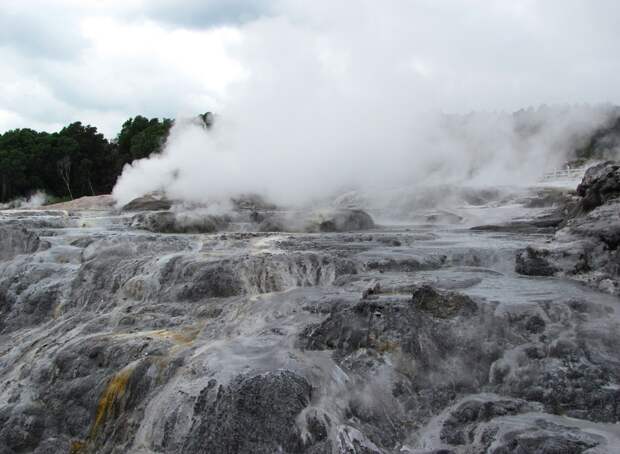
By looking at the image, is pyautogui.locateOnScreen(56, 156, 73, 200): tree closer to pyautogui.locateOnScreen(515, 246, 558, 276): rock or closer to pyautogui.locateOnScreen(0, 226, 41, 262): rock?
pyautogui.locateOnScreen(0, 226, 41, 262): rock

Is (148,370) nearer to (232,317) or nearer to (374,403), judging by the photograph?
(232,317)

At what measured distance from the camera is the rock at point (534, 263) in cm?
654

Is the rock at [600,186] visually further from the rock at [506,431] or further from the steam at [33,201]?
the steam at [33,201]

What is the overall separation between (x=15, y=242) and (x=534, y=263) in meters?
9.20

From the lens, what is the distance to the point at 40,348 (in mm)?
5723

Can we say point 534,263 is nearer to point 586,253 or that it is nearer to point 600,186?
point 586,253

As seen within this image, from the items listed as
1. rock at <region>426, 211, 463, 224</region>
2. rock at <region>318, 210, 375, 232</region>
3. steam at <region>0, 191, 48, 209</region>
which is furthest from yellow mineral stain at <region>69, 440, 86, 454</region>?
steam at <region>0, 191, 48, 209</region>

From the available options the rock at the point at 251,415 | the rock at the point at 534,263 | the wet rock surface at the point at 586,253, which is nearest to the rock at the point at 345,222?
the wet rock surface at the point at 586,253

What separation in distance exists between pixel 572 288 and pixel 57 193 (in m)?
36.5

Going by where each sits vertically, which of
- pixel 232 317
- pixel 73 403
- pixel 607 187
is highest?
pixel 607 187

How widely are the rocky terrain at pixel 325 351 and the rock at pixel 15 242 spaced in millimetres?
2394

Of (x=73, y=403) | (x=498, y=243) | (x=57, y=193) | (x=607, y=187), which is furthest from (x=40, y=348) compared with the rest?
(x=57, y=193)

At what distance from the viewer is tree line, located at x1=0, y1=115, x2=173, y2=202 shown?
3406cm

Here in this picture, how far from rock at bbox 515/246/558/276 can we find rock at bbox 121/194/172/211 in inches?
449
